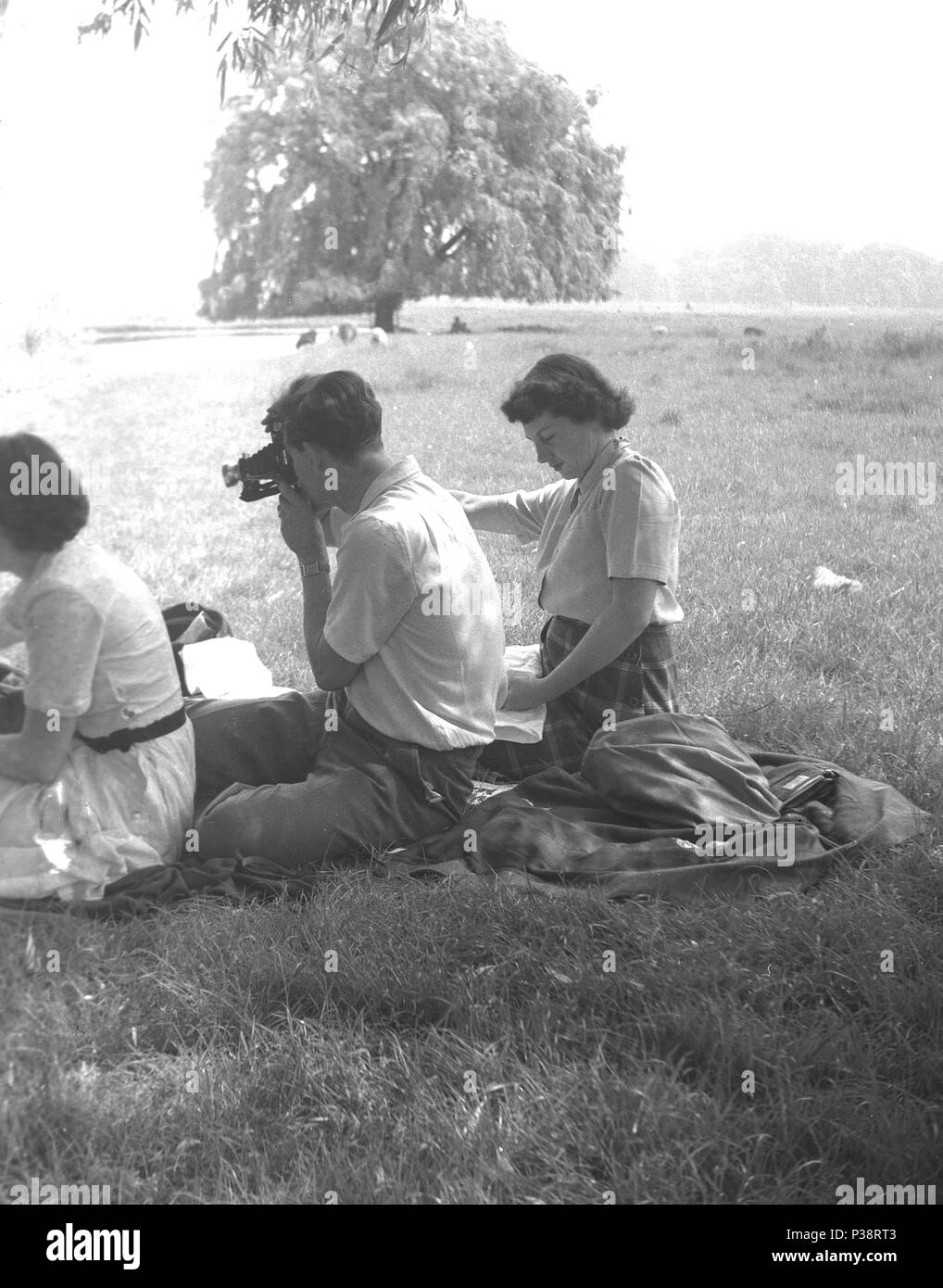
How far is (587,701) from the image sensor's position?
4.20 m

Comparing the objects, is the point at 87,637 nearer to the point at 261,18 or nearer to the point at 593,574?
the point at 593,574

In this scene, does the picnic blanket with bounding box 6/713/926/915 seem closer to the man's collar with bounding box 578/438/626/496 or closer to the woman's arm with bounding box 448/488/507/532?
the man's collar with bounding box 578/438/626/496

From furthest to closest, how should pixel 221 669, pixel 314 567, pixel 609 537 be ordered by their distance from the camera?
pixel 221 669, pixel 609 537, pixel 314 567

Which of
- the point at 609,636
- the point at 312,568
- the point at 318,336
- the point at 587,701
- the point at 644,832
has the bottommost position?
the point at 644,832

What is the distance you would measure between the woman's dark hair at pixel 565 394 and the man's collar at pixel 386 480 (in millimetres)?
642

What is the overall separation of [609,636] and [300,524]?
108 centimetres

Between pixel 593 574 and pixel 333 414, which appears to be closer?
pixel 333 414

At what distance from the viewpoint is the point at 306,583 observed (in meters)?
3.68

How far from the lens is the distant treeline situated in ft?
31.4

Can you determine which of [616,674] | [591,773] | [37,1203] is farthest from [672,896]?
[37,1203]

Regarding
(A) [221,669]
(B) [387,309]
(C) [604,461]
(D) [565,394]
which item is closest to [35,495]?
(A) [221,669]

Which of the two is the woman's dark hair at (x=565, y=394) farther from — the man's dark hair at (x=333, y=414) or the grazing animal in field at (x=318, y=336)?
the grazing animal in field at (x=318, y=336)

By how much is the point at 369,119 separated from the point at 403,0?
3.91m
